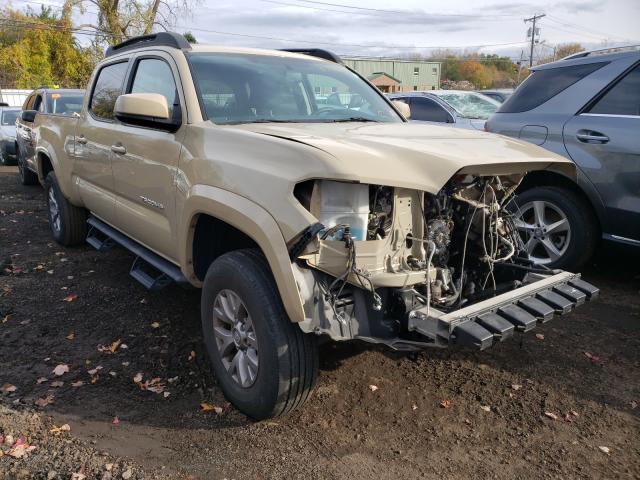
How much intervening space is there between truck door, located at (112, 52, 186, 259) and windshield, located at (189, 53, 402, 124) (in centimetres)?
23

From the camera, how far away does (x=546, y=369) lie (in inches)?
142

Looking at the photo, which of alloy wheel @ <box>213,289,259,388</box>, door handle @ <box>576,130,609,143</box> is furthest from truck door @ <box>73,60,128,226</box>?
door handle @ <box>576,130,609,143</box>

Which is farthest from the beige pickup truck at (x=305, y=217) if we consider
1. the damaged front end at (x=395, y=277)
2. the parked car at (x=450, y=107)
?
the parked car at (x=450, y=107)

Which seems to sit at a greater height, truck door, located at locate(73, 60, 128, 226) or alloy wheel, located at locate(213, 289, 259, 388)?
truck door, located at locate(73, 60, 128, 226)

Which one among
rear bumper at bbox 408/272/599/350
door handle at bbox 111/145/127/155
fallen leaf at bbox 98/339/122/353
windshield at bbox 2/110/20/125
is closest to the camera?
rear bumper at bbox 408/272/599/350

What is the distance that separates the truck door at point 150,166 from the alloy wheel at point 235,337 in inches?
26.9

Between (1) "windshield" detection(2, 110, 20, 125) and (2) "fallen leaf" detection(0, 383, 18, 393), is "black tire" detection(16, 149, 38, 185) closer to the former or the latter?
(1) "windshield" detection(2, 110, 20, 125)

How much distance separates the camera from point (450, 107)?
418 inches

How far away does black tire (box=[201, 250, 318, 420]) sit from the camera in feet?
8.74

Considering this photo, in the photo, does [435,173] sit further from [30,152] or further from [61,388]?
[30,152]

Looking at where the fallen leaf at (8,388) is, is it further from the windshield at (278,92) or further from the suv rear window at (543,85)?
the suv rear window at (543,85)

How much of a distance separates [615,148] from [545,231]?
888mm

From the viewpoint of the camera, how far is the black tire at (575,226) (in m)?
4.71

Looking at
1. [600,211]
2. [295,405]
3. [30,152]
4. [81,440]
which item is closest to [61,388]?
[81,440]
